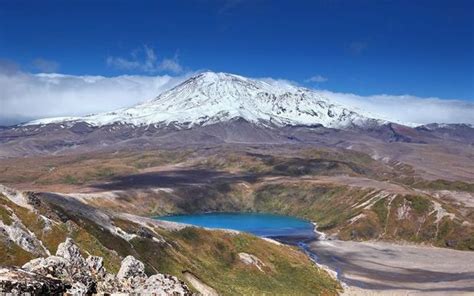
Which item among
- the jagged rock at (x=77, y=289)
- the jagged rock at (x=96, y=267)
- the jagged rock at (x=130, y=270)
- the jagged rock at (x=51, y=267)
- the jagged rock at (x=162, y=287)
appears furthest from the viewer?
the jagged rock at (x=130, y=270)

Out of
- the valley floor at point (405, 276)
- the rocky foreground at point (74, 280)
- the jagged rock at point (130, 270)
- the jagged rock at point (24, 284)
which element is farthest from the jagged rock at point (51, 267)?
the valley floor at point (405, 276)

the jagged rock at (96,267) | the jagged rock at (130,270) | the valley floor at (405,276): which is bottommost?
the valley floor at (405,276)

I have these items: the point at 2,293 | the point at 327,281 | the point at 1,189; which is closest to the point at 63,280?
the point at 2,293

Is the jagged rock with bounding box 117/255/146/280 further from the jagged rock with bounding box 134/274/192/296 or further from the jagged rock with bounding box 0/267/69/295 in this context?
the jagged rock with bounding box 0/267/69/295

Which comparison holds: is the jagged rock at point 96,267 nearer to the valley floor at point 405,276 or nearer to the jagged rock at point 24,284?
the jagged rock at point 24,284

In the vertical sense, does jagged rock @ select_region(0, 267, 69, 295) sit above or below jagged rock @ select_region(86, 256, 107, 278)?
above

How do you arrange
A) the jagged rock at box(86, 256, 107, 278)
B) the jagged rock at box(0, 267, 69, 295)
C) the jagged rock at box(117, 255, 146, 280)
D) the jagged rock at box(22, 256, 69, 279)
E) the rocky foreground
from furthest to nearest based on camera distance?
the jagged rock at box(117, 255, 146, 280), the jagged rock at box(86, 256, 107, 278), the jagged rock at box(22, 256, 69, 279), the rocky foreground, the jagged rock at box(0, 267, 69, 295)

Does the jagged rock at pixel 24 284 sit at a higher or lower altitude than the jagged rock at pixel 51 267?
higher

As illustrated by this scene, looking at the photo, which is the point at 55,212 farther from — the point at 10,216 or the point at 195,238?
the point at 195,238

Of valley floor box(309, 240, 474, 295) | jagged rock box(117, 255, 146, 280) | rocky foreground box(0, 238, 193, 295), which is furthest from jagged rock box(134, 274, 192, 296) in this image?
valley floor box(309, 240, 474, 295)
